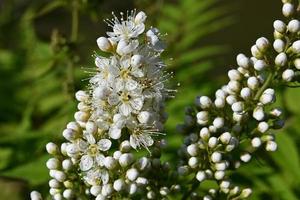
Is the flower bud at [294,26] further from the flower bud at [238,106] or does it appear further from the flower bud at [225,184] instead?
the flower bud at [225,184]

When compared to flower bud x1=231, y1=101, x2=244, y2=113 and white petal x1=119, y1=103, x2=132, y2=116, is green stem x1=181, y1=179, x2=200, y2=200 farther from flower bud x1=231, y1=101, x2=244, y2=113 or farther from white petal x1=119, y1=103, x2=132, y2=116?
white petal x1=119, y1=103, x2=132, y2=116

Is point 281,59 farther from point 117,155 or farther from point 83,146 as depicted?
point 83,146

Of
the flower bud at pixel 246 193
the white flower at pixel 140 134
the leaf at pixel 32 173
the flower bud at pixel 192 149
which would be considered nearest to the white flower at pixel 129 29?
the white flower at pixel 140 134

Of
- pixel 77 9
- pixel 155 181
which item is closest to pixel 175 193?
pixel 155 181

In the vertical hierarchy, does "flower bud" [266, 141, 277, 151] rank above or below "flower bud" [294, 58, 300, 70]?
below

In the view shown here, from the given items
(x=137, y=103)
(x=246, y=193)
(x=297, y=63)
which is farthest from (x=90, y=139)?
(x=297, y=63)

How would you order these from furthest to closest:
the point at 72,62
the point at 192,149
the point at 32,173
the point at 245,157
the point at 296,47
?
1. the point at 72,62
2. the point at 32,173
3. the point at 245,157
4. the point at 192,149
5. the point at 296,47

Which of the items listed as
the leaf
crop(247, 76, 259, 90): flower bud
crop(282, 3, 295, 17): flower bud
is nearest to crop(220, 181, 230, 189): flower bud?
crop(247, 76, 259, 90): flower bud
